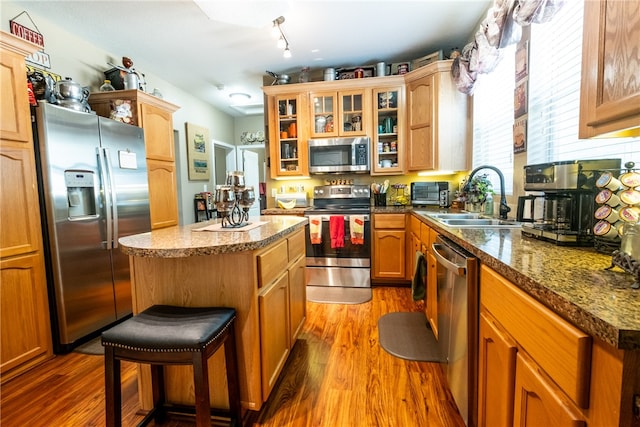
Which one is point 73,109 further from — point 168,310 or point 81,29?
point 168,310

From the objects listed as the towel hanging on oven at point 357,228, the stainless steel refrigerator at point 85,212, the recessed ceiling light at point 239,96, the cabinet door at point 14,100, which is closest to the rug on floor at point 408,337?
the towel hanging on oven at point 357,228

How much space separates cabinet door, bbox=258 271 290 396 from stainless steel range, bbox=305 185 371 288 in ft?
4.87

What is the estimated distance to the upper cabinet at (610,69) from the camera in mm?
814

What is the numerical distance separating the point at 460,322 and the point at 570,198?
685mm

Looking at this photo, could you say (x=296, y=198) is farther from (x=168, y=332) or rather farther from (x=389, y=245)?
(x=168, y=332)

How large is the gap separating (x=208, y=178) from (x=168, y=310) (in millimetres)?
3849

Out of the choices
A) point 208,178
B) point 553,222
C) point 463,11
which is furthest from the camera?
point 208,178

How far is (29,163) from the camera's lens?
1.94 meters

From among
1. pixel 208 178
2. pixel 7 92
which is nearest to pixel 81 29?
pixel 7 92

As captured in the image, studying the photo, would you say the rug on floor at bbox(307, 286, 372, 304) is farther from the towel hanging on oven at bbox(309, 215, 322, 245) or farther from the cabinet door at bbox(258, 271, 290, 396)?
the cabinet door at bbox(258, 271, 290, 396)

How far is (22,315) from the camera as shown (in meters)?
1.89

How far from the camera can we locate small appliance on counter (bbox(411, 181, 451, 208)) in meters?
3.49

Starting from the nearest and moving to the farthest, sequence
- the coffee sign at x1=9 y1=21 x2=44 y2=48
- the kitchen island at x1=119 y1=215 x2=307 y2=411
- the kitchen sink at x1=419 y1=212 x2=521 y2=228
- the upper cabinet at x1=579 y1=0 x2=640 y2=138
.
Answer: the upper cabinet at x1=579 y1=0 x2=640 y2=138
the kitchen island at x1=119 y1=215 x2=307 y2=411
the kitchen sink at x1=419 y1=212 x2=521 y2=228
the coffee sign at x1=9 y1=21 x2=44 y2=48

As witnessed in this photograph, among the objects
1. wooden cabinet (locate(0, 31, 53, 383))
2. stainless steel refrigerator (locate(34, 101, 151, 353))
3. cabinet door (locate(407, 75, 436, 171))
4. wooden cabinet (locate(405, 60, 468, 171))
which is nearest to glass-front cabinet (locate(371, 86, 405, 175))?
cabinet door (locate(407, 75, 436, 171))
